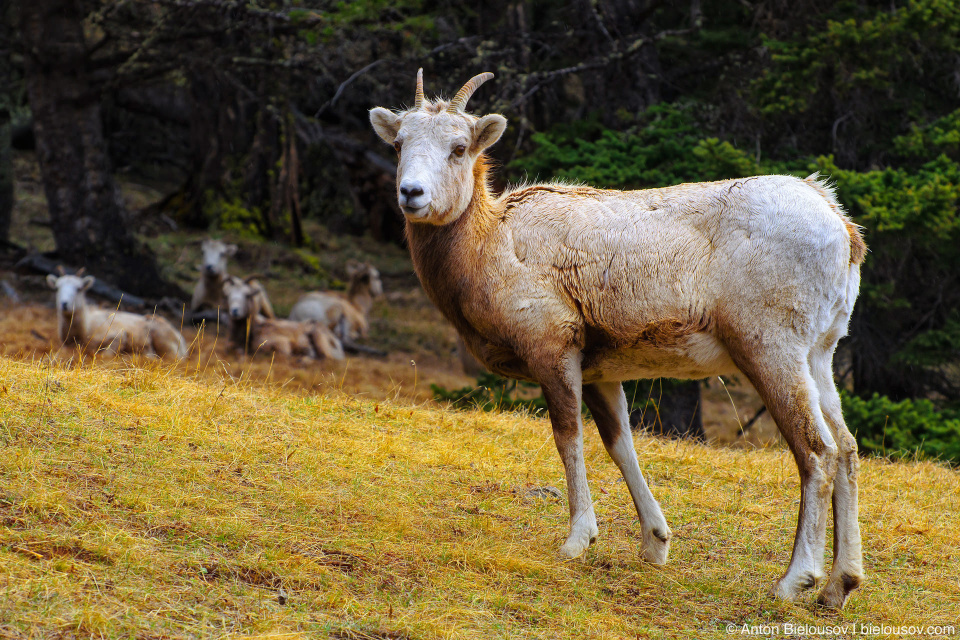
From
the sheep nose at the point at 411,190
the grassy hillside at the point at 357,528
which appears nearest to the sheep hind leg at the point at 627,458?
the grassy hillside at the point at 357,528

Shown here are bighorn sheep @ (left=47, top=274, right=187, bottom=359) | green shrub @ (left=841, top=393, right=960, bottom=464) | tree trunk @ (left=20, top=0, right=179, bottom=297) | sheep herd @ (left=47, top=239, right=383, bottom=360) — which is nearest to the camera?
green shrub @ (left=841, top=393, right=960, bottom=464)

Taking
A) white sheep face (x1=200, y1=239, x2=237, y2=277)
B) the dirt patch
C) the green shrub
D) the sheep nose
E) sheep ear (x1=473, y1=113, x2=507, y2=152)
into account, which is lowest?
the green shrub

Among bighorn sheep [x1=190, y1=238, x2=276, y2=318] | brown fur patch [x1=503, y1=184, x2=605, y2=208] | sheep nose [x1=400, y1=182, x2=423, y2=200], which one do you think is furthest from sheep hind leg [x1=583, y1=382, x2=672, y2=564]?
bighorn sheep [x1=190, y1=238, x2=276, y2=318]

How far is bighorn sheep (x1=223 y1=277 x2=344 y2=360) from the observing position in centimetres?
1368

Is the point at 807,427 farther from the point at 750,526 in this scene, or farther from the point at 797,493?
the point at 797,493

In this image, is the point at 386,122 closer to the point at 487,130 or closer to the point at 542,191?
the point at 487,130

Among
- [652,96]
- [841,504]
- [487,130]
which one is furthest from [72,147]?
[841,504]

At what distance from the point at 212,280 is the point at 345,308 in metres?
2.59

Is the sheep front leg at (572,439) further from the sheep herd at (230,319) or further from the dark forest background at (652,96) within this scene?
the sheep herd at (230,319)

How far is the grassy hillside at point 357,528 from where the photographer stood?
3.72m

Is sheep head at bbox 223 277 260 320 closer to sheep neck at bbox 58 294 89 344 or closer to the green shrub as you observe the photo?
sheep neck at bbox 58 294 89 344

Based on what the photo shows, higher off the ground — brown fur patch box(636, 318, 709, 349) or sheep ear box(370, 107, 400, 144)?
sheep ear box(370, 107, 400, 144)

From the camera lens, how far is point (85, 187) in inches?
602

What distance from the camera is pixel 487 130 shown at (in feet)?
16.9
